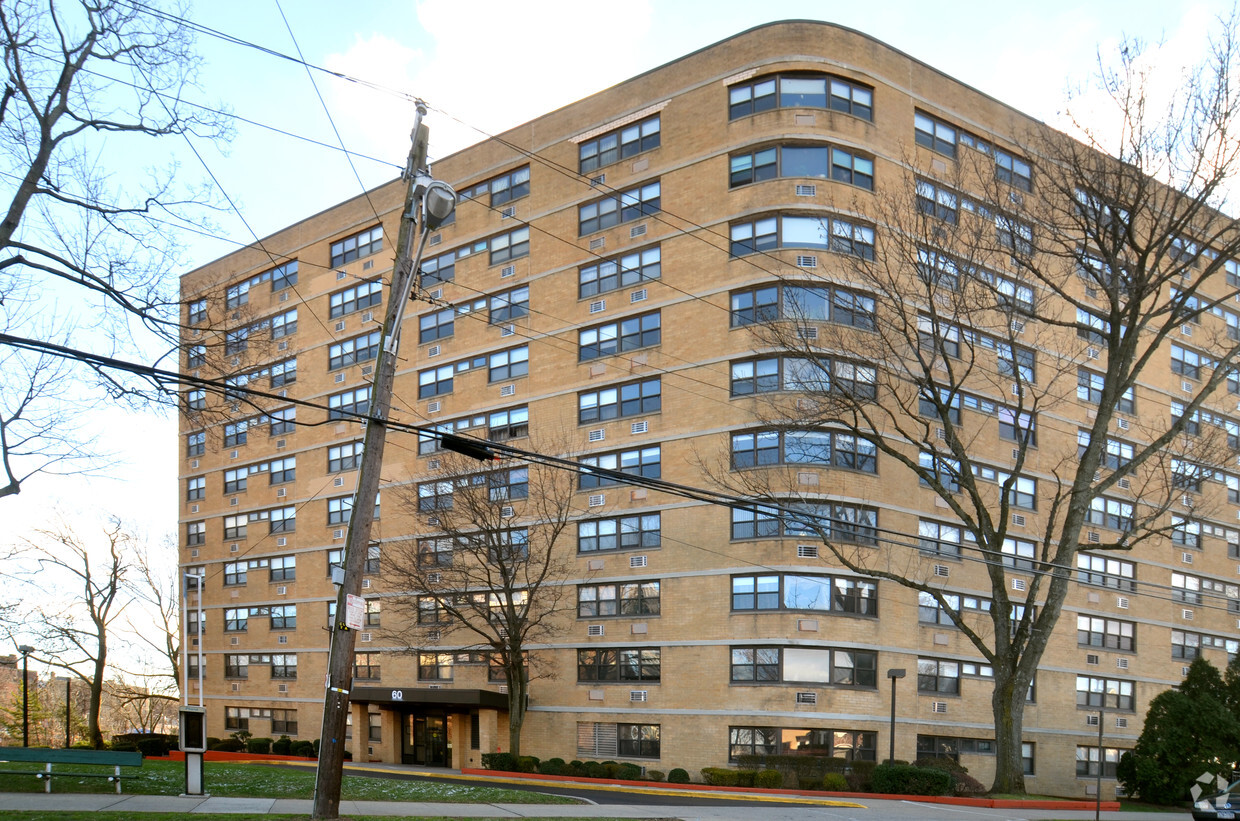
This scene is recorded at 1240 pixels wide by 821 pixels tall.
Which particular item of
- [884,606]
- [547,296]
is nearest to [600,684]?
[884,606]

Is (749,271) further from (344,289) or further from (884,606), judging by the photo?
(344,289)

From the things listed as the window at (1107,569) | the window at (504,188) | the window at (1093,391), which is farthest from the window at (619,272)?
the window at (1107,569)

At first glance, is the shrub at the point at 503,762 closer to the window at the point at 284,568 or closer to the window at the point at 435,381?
the window at the point at 435,381

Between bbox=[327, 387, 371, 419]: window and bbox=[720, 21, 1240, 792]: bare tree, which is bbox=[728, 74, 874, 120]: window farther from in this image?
bbox=[327, 387, 371, 419]: window

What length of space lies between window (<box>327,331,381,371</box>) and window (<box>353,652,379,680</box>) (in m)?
13.2

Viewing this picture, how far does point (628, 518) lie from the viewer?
127ft

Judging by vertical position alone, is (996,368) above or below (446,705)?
above

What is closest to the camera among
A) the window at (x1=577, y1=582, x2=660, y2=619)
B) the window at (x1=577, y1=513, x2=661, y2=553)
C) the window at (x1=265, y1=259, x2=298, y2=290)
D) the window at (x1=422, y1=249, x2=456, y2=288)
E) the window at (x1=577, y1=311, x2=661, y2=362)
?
the window at (x1=577, y1=582, x2=660, y2=619)

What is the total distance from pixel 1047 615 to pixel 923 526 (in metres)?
8.47

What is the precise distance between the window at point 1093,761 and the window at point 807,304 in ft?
61.9

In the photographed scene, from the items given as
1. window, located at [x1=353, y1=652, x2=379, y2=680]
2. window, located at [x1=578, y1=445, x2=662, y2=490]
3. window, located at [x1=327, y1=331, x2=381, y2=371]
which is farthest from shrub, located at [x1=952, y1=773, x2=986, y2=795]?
window, located at [x1=327, y1=331, x2=381, y2=371]

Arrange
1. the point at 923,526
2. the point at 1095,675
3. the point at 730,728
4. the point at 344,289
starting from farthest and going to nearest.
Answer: the point at 344,289 < the point at 1095,675 < the point at 923,526 < the point at 730,728

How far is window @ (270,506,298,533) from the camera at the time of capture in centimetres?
5350

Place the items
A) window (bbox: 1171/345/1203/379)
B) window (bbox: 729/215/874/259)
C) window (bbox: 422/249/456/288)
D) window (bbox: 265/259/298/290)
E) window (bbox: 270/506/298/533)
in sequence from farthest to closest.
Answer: window (bbox: 265/259/298/290)
window (bbox: 270/506/298/533)
window (bbox: 1171/345/1203/379)
window (bbox: 422/249/456/288)
window (bbox: 729/215/874/259)
